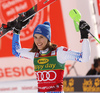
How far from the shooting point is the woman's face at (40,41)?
3.65 meters

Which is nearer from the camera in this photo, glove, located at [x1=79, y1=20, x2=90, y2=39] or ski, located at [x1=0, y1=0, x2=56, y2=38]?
glove, located at [x1=79, y1=20, x2=90, y2=39]

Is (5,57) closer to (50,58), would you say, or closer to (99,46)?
(99,46)

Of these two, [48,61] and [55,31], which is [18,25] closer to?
[48,61]

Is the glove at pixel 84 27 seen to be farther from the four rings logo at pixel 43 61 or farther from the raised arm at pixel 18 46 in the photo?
the raised arm at pixel 18 46

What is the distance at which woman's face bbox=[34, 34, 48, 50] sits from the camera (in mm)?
3652

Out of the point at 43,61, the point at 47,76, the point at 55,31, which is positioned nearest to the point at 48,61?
the point at 43,61

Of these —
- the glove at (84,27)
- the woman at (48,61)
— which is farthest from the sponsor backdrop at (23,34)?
the glove at (84,27)

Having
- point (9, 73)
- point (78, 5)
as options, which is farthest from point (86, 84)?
point (9, 73)

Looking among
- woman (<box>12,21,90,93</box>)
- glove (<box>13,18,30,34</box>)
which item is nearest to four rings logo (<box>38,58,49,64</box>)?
woman (<box>12,21,90,93</box>)

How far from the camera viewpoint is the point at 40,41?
3646 millimetres

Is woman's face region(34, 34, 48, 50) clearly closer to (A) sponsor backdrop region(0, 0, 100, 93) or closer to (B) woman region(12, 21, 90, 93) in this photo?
(B) woman region(12, 21, 90, 93)

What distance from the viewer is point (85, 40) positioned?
334cm

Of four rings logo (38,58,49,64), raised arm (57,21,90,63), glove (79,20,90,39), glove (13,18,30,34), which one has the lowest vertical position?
four rings logo (38,58,49,64)

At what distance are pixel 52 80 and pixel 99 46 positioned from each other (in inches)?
138
